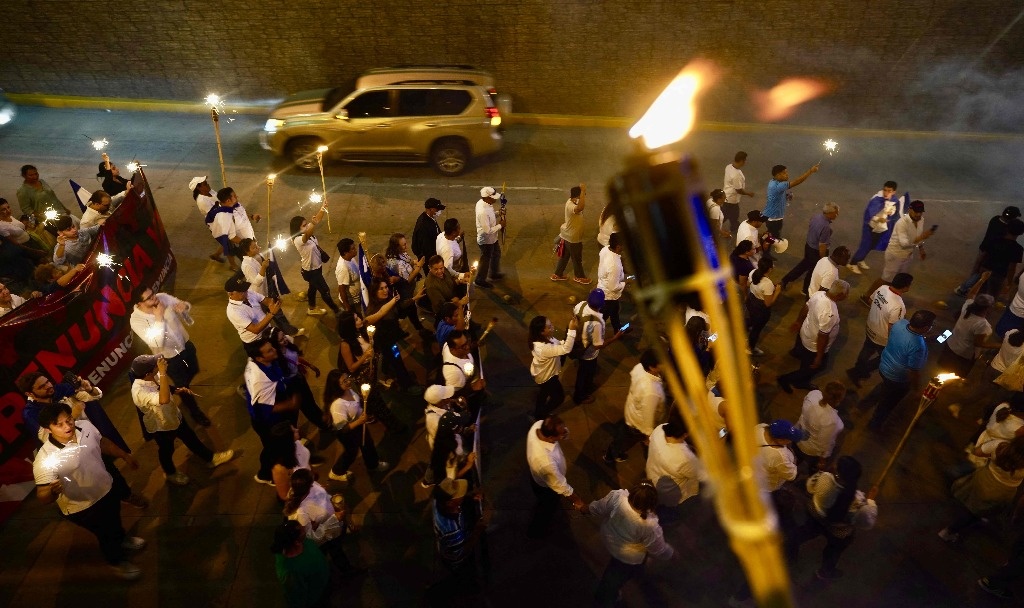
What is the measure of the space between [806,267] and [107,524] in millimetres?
9161

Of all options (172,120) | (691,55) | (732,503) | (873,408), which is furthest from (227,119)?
(732,503)

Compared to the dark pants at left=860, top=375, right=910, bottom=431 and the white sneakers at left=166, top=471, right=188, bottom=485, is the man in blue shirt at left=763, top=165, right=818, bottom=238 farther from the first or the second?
the white sneakers at left=166, top=471, right=188, bottom=485

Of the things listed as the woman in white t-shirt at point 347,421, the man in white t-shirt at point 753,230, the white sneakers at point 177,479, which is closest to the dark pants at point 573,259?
the man in white t-shirt at point 753,230

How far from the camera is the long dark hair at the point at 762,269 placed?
7168 mm

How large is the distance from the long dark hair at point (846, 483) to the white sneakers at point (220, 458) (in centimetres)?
591

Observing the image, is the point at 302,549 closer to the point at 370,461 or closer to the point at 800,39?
the point at 370,461

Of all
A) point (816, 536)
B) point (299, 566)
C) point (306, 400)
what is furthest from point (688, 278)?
point (306, 400)

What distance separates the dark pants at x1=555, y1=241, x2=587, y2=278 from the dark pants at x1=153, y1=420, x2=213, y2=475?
5.46m

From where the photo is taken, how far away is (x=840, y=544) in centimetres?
516

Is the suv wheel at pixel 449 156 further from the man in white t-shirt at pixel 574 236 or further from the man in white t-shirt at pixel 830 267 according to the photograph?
the man in white t-shirt at pixel 830 267

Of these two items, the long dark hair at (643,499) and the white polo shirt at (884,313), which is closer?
the long dark hair at (643,499)

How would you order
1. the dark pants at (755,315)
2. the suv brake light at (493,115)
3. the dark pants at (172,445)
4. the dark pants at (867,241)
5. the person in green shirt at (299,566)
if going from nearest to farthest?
the person in green shirt at (299,566) < the dark pants at (172,445) < the dark pants at (755,315) < the dark pants at (867,241) < the suv brake light at (493,115)

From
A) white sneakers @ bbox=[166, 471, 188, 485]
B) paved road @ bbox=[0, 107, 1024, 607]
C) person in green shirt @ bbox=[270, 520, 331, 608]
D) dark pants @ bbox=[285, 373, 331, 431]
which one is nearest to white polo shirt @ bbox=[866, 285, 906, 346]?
paved road @ bbox=[0, 107, 1024, 607]

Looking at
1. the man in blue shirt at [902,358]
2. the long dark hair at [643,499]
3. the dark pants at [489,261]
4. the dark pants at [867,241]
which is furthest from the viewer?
the dark pants at [867,241]
